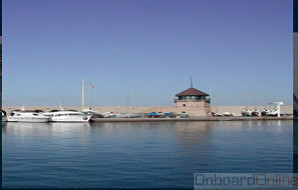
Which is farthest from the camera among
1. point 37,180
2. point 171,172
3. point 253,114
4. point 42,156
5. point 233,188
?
point 253,114

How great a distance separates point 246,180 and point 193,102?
293 feet

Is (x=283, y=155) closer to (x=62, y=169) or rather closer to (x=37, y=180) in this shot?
(x=62, y=169)

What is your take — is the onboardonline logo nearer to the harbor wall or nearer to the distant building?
the distant building

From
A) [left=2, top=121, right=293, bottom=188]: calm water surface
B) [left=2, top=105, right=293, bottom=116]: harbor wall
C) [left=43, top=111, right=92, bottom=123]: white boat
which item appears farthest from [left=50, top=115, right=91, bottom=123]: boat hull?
[left=2, top=121, right=293, bottom=188]: calm water surface

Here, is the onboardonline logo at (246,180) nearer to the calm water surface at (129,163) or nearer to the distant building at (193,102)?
the calm water surface at (129,163)

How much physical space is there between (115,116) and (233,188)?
88.5 metres

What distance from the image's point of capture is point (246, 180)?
21469mm

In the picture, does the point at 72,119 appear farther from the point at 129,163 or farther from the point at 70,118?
the point at 129,163

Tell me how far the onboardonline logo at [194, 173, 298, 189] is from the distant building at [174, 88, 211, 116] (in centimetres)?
8679

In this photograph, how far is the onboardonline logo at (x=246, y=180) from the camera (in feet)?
66.9

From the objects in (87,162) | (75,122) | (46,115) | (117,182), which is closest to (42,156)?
(87,162)

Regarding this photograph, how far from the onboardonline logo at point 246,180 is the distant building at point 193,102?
285 ft

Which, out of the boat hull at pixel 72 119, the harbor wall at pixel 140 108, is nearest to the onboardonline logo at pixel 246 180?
the boat hull at pixel 72 119

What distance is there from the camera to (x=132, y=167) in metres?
25.3
